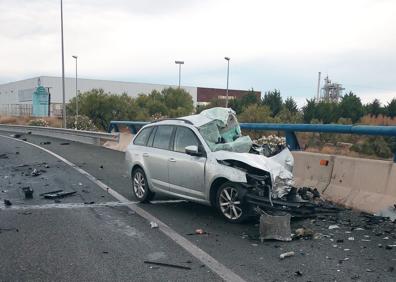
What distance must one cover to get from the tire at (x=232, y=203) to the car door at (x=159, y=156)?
4.70ft

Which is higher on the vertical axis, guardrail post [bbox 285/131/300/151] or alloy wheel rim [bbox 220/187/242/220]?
guardrail post [bbox 285/131/300/151]

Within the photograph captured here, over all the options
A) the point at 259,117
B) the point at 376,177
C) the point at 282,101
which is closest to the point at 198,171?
the point at 376,177

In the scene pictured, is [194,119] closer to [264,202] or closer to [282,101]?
[264,202]

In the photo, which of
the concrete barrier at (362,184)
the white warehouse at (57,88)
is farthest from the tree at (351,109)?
the white warehouse at (57,88)

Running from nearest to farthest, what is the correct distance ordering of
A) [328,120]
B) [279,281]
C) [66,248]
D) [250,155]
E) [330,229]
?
[279,281] < [66,248] < [330,229] < [250,155] < [328,120]

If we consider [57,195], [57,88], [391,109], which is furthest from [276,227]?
[57,88]

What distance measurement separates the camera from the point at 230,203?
730cm

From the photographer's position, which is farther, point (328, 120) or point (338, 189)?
point (328, 120)

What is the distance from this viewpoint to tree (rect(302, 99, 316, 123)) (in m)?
48.8

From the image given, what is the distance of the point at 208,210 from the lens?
8.38 meters

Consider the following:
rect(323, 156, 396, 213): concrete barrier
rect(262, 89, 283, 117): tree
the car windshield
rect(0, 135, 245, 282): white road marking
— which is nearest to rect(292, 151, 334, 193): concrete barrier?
rect(323, 156, 396, 213): concrete barrier

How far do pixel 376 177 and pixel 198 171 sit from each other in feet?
9.71

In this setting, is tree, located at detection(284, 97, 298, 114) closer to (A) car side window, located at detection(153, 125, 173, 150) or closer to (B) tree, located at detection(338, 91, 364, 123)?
(B) tree, located at detection(338, 91, 364, 123)

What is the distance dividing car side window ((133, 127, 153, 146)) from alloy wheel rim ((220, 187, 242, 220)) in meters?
2.64
